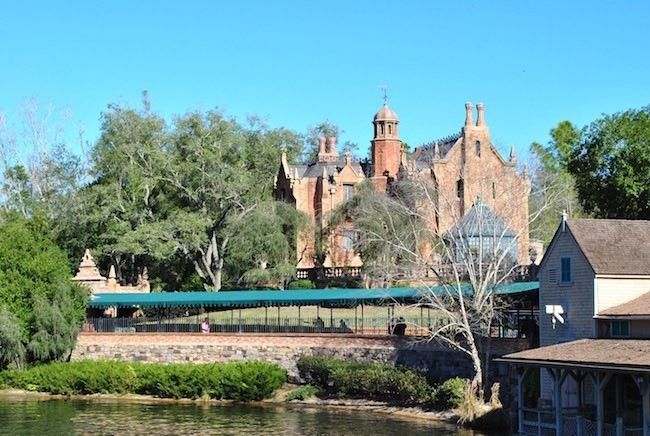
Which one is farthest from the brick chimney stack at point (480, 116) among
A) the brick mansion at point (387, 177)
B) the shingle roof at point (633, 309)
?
the shingle roof at point (633, 309)

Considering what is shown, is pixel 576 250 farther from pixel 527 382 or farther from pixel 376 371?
pixel 376 371

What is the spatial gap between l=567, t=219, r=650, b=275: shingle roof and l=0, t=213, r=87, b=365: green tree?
1145 inches

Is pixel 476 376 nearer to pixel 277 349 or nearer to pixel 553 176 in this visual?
pixel 277 349

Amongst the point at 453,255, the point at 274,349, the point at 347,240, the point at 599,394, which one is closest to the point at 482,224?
the point at 453,255

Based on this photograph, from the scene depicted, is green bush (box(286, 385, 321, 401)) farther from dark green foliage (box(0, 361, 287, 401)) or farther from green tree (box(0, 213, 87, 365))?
green tree (box(0, 213, 87, 365))

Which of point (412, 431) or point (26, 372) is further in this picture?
point (26, 372)

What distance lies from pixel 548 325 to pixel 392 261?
20371 millimetres

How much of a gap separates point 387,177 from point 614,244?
37.9m

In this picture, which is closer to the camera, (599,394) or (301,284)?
(599,394)

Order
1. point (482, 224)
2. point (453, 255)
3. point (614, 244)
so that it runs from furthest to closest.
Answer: point (453, 255) < point (482, 224) < point (614, 244)

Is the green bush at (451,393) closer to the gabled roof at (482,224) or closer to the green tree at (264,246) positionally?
the gabled roof at (482,224)

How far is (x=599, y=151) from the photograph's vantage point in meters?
60.5

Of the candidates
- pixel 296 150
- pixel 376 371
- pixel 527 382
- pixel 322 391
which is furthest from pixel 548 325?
pixel 296 150

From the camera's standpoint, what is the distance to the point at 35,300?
56.5 m
